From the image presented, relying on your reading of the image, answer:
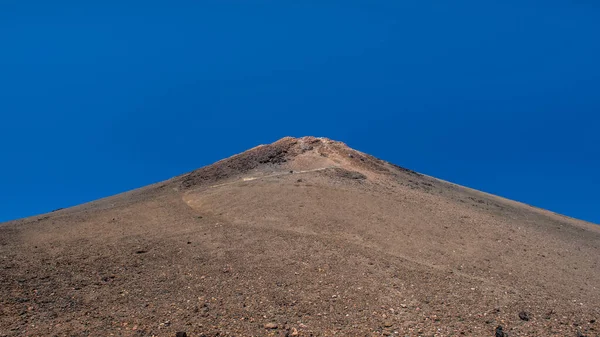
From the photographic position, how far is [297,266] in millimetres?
10094

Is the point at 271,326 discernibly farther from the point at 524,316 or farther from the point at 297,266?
the point at 524,316

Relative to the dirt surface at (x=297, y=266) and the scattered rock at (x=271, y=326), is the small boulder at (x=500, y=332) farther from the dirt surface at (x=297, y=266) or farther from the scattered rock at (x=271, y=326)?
the scattered rock at (x=271, y=326)

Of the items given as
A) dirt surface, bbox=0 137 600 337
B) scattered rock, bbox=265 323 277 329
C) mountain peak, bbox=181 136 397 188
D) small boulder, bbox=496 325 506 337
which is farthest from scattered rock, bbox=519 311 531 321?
mountain peak, bbox=181 136 397 188

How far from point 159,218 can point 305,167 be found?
6929mm

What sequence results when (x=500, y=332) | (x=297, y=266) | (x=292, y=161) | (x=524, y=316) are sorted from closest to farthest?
(x=500, y=332)
(x=524, y=316)
(x=297, y=266)
(x=292, y=161)

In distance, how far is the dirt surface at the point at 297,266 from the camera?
777cm

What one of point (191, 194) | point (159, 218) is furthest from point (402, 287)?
point (191, 194)

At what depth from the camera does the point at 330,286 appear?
29.9 feet

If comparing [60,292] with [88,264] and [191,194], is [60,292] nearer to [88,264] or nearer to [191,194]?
[88,264]

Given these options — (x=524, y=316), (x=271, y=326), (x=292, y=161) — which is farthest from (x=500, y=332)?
(x=292, y=161)

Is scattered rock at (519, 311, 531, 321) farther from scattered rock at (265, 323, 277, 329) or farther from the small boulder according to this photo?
scattered rock at (265, 323, 277, 329)

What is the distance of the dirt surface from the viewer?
777 cm

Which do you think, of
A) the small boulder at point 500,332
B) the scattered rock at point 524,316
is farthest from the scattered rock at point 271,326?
the scattered rock at point 524,316

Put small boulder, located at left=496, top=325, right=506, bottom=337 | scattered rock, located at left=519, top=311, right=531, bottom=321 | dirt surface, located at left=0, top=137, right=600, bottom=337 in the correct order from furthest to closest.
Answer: scattered rock, located at left=519, top=311, right=531, bottom=321, dirt surface, located at left=0, top=137, right=600, bottom=337, small boulder, located at left=496, top=325, right=506, bottom=337
